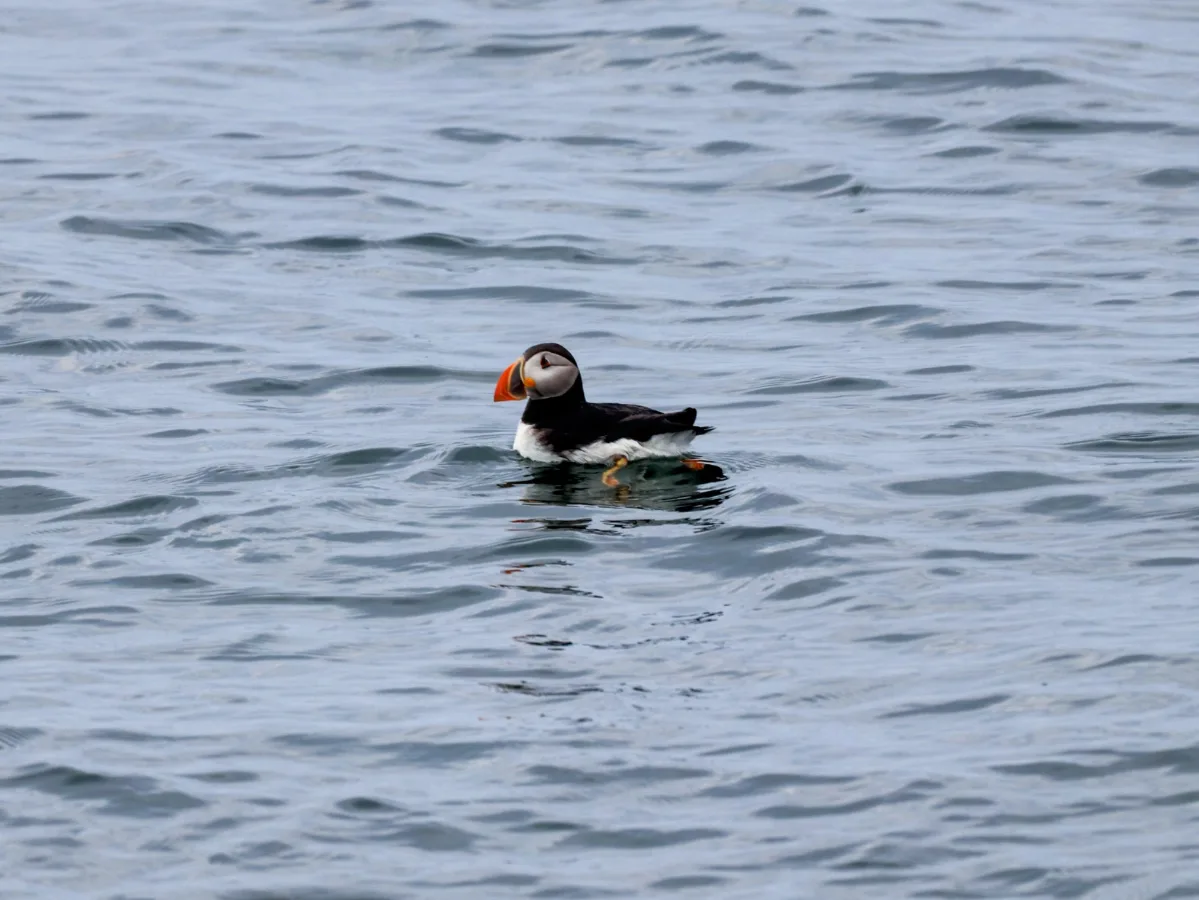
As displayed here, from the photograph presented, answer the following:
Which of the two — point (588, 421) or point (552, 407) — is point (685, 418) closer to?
point (588, 421)

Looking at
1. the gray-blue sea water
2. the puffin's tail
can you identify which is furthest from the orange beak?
the puffin's tail

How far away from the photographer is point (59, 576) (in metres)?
9.77

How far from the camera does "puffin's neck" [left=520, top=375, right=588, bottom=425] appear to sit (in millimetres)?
11789

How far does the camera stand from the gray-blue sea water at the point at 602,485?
23.1ft

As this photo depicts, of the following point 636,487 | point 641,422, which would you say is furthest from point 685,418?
point 636,487

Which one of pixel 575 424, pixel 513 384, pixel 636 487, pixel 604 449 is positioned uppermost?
pixel 513 384

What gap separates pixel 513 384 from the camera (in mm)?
12000

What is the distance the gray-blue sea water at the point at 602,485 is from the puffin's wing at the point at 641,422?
0.26 m

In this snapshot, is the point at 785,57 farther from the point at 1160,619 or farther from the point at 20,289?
the point at 1160,619

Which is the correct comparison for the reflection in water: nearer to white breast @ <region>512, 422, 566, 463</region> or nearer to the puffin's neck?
white breast @ <region>512, 422, 566, 463</region>

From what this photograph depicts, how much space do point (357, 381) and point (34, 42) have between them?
14.0 metres

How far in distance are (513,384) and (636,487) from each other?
1.10 m

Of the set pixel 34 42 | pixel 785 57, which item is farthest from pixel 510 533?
pixel 34 42

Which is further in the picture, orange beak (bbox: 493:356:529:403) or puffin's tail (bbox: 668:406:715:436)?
orange beak (bbox: 493:356:529:403)
